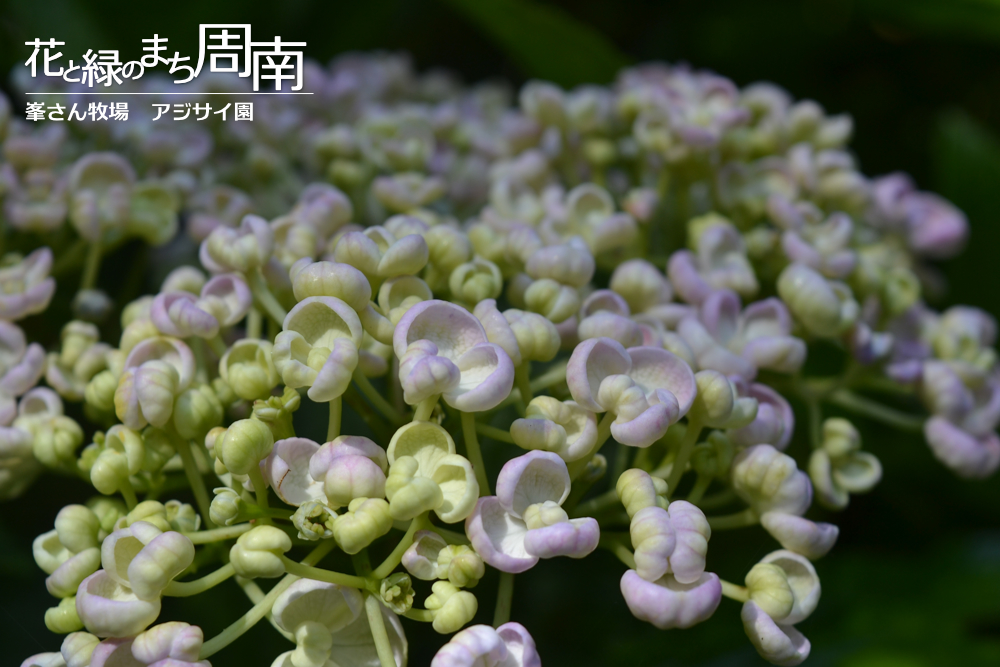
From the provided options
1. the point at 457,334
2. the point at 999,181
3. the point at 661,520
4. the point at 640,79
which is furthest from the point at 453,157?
the point at 999,181

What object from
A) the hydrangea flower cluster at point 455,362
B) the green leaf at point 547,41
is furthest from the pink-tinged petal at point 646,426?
the green leaf at point 547,41

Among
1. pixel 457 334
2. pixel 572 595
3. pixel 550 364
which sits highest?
pixel 457 334

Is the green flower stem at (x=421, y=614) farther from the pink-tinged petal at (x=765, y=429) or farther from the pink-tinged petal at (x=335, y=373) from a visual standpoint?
the pink-tinged petal at (x=765, y=429)

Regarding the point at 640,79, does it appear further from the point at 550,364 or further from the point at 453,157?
the point at 550,364

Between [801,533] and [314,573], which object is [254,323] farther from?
[801,533]

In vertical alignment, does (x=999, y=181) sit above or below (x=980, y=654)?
above

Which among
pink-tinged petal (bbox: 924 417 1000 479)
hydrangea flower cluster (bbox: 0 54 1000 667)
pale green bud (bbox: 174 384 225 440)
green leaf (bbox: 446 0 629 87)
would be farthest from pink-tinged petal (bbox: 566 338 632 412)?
green leaf (bbox: 446 0 629 87)
